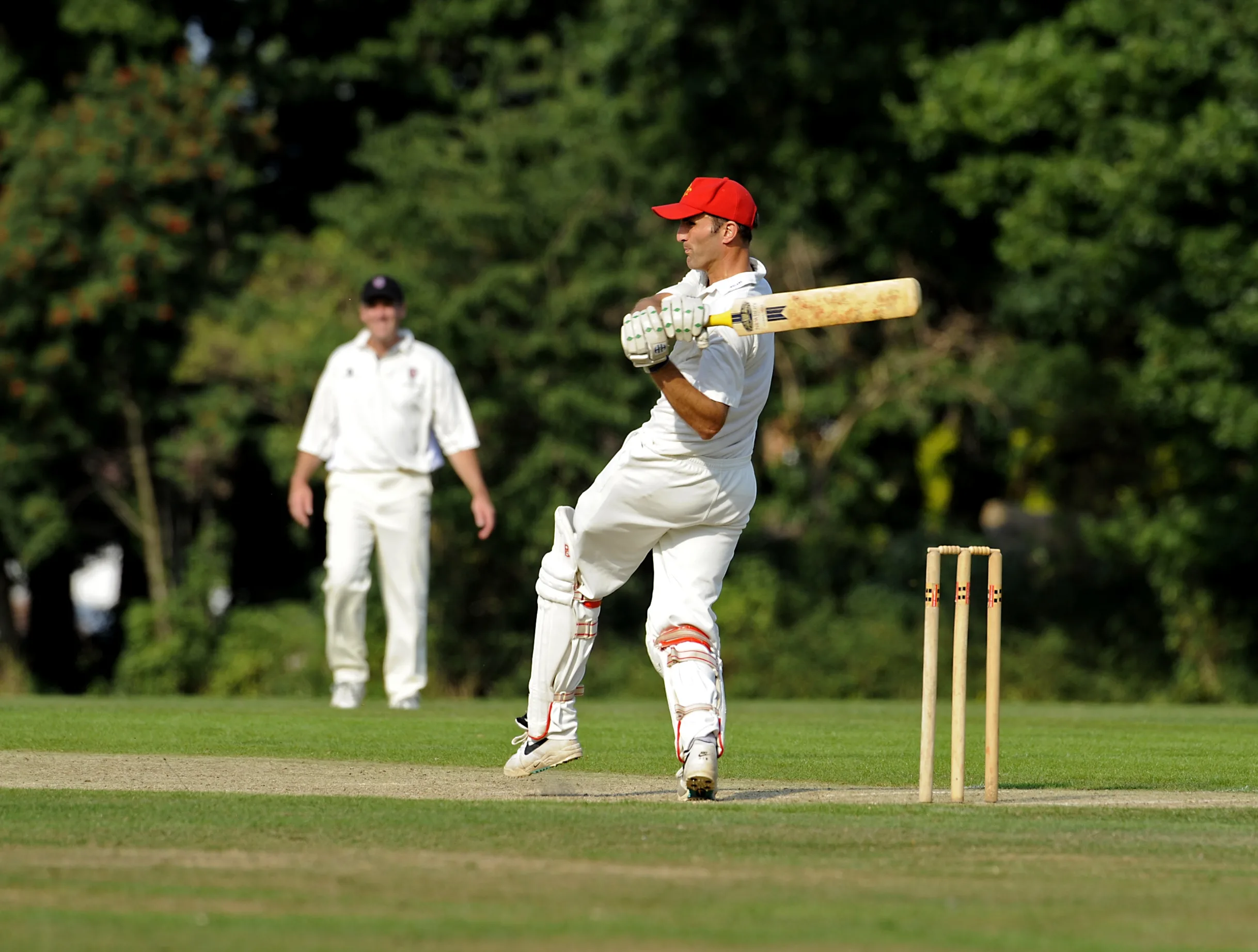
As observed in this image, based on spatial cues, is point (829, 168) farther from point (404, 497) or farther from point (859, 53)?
point (404, 497)

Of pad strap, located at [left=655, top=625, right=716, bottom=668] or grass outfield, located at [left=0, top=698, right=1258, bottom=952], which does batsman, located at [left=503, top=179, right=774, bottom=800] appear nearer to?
pad strap, located at [left=655, top=625, right=716, bottom=668]

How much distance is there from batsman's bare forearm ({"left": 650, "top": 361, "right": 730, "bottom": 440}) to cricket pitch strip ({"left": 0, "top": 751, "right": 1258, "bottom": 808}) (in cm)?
124

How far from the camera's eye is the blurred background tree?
1908cm

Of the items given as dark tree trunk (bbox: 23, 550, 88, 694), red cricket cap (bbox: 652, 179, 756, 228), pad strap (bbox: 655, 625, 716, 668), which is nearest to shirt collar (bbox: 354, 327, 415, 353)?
red cricket cap (bbox: 652, 179, 756, 228)

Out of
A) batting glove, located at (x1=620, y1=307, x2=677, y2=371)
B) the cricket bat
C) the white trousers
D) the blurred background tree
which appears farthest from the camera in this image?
the blurred background tree

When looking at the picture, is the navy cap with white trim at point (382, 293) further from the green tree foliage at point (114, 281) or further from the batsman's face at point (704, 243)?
the green tree foliage at point (114, 281)

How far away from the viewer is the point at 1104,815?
21.2 feet

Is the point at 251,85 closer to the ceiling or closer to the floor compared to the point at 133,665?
closer to the ceiling

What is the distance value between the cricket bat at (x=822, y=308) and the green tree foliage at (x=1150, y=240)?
11291mm

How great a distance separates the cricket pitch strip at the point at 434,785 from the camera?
6879mm

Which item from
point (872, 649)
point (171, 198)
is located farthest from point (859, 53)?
point (171, 198)

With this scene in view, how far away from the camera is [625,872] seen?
492 cm

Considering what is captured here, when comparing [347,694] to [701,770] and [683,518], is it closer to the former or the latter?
[683,518]

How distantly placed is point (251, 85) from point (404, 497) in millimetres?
12310
